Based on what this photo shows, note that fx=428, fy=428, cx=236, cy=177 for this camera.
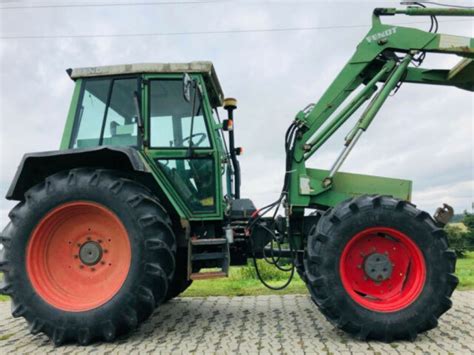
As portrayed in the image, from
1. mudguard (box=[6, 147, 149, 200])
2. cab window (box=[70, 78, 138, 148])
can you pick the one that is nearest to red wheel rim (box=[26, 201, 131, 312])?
mudguard (box=[6, 147, 149, 200])

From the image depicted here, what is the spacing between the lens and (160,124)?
4.72m

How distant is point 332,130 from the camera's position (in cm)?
489

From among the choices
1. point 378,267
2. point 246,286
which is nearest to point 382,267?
point 378,267

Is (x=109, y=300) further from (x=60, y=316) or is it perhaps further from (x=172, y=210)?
(x=172, y=210)

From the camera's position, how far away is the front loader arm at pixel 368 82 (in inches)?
186

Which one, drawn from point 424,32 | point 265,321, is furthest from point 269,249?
point 424,32

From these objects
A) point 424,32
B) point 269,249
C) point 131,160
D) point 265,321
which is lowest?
point 265,321

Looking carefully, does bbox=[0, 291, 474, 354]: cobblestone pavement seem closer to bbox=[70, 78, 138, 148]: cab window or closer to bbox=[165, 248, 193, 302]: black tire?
bbox=[165, 248, 193, 302]: black tire

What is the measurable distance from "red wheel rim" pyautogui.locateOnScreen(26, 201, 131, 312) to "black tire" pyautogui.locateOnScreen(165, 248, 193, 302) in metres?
0.76

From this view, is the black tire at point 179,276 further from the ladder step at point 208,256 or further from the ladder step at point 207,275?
the ladder step at point 207,275

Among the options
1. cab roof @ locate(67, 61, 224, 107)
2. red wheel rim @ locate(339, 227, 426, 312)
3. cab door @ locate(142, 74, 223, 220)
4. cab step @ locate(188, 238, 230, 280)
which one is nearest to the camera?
red wheel rim @ locate(339, 227, 426, 312)

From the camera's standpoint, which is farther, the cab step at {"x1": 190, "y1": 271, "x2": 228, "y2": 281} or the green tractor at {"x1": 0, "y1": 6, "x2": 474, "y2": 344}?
the cab step at {"x1": 190, "y1": 271, "x2": 228, "y2": 281}

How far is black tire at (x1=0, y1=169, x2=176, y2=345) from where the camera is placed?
3.85m

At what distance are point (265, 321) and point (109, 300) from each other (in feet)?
5.68
